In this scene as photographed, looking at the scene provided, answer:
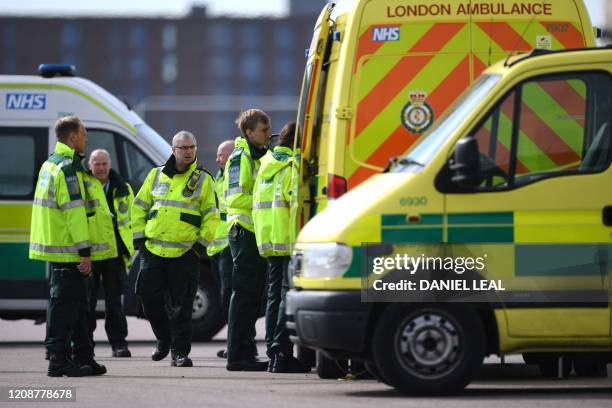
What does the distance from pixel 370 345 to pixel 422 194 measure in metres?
0.95

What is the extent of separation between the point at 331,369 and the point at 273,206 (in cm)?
126

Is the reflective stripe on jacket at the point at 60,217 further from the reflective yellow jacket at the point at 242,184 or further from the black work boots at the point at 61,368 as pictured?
the reflective yellow jacket at the point at 242,184

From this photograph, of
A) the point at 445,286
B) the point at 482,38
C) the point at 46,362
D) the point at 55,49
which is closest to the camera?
the point at 445,286

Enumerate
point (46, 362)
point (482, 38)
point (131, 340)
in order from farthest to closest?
point (131, 340) → point (46, 362) → point (482, 38)

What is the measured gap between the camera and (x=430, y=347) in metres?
9.24

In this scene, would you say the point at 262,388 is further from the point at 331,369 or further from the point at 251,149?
the point at 251,149

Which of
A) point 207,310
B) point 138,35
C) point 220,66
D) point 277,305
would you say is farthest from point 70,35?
point 277,305

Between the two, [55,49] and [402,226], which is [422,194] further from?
[55,49]

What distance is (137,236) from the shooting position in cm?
1246

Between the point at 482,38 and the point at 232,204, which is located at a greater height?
the point at 482,38

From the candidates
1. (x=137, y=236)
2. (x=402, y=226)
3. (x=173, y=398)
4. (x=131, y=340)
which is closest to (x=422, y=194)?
(x=402, y=226)

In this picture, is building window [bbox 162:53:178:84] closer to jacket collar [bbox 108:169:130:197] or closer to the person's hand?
jacket collar [bbox 108:169:130:197]

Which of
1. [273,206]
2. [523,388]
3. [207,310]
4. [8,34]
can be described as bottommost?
[523,388]

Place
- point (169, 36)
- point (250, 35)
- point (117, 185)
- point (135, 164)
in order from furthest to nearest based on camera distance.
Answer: point (250, 35)
point (169, 36)
point (135, 164)
point (117, 185)
